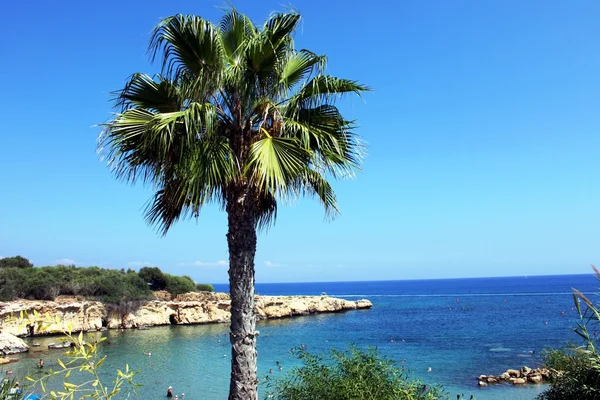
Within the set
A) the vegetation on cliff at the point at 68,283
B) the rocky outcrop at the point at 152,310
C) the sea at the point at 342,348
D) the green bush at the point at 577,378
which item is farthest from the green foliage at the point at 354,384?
the vegetation on cliff at the point at 68,283

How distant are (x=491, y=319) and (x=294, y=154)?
62750 mm

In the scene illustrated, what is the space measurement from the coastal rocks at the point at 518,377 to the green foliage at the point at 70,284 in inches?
1472

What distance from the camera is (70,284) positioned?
4988 cm

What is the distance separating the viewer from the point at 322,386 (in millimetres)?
8883

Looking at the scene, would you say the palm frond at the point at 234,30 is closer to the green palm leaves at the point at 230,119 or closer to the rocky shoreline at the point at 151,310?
the green palm leaves at the point at 230,119

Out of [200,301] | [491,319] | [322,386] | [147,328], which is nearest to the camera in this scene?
[322,386]

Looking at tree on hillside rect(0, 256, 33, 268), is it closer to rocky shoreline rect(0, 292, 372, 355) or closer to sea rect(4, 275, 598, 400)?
rocky shoreline rect(0, 292, 372, 355)

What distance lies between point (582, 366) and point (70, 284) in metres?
51.5

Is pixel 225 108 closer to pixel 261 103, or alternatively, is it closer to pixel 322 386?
pixel 261 103

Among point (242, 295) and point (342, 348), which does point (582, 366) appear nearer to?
point (242, 295)

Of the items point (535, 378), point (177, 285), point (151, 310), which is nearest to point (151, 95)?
point (535, 378)

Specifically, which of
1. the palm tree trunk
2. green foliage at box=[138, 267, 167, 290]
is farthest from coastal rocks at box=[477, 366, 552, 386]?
green foliage at box=[138, 267, 167, 290]

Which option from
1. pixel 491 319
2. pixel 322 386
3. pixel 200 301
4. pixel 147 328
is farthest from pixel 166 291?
pixel 322 386

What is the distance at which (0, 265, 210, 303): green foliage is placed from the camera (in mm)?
46781
